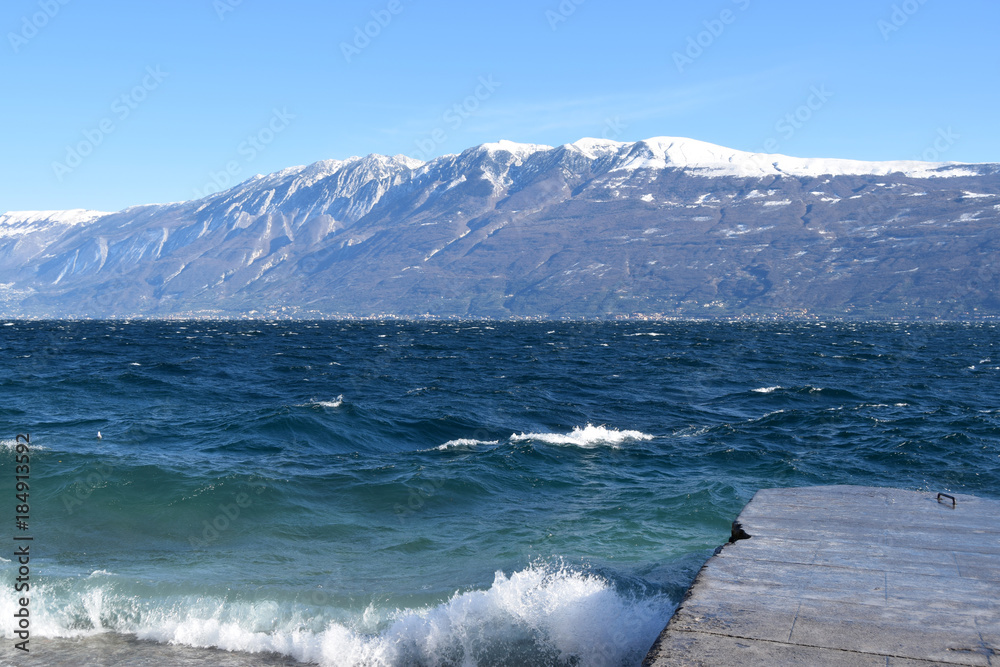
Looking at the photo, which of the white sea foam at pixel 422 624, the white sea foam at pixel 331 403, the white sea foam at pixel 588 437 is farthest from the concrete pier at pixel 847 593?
the white sea foam at pixel 331 403

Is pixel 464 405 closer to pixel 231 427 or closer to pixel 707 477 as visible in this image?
pixel 231 427

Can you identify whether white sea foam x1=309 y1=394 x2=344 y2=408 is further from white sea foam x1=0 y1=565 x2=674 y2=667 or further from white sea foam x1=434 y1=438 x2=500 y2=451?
white sea foam x1=0 y1=565 x2=674 y2=667

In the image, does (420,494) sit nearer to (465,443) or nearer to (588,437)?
(465,443)

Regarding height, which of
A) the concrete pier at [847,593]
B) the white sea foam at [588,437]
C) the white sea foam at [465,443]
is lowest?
the white sea foam at [588,437]

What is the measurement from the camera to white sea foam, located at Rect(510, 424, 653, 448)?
2522 cm

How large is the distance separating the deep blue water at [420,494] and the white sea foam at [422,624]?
0.04 m

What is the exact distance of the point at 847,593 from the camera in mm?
6938

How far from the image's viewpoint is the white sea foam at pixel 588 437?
25219 millimetres

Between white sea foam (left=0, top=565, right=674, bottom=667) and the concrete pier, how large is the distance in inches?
88.6

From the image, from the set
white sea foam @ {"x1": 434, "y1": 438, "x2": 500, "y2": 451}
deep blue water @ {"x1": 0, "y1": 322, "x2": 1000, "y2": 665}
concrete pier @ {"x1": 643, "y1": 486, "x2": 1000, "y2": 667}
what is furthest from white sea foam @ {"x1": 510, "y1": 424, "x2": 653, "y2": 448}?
concrete pier @ {"x1": 643, "y1": 486, "x2": 1000, "y2": 667}

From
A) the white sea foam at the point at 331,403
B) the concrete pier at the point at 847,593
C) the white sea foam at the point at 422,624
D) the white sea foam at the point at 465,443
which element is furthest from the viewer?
the white sea foam at the point at 331,403

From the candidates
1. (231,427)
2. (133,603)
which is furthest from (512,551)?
(231,427)

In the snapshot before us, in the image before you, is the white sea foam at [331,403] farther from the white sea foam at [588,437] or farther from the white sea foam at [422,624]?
the white sea foam at [422,624]

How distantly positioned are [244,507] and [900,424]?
24.8 meters
